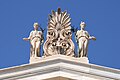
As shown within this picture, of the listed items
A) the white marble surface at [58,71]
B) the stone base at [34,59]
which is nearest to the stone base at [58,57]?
the stone base at [34,59]

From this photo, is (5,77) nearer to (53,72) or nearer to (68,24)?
(53,72)

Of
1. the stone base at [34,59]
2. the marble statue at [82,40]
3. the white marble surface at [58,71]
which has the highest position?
the marble statue at [82,40]

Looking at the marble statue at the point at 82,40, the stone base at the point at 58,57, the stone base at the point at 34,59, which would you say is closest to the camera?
the stone base at the point at 58,57

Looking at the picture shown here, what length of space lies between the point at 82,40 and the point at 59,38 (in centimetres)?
80

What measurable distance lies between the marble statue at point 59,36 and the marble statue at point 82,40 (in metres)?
0.25

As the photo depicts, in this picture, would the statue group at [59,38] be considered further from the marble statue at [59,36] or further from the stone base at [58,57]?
the stone base at [58,57]

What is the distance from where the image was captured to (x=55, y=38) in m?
19.8

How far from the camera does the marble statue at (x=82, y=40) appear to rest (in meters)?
19.5

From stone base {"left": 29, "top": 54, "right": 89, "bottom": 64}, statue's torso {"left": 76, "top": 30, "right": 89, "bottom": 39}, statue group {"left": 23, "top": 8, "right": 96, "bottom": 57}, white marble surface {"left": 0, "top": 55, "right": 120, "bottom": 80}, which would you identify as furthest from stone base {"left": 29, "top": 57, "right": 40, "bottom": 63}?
statue's torso {"left": 76, "top": 30, "right": 89, "bottom": 39}

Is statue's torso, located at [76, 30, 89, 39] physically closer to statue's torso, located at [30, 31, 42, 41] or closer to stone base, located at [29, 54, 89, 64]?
stone base, located at [29, 54, 89, 64]

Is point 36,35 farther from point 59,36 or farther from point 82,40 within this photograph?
point 82,40

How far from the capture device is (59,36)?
19875 mm

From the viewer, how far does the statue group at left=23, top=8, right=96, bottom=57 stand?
19.5 m

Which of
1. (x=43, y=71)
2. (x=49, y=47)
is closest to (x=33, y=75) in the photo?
(x=43, y=71)
